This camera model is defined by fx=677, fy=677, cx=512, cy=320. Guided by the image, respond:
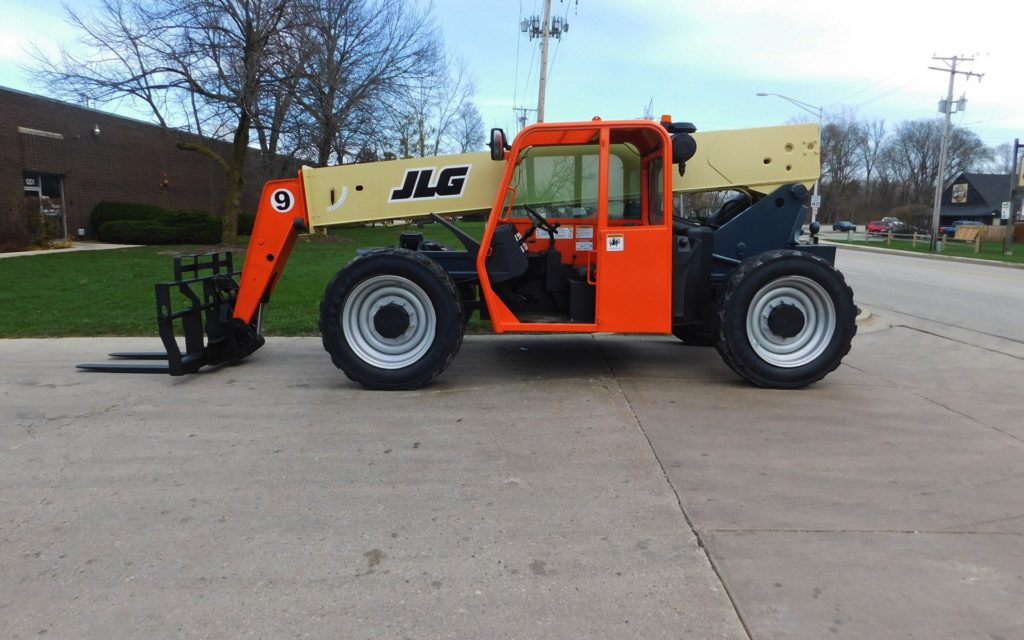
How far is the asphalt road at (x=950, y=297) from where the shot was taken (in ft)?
35.9

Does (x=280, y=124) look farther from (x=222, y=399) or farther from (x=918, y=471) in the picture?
(x=918, y=471)

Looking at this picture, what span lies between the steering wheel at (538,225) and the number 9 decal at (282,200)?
2203 mm

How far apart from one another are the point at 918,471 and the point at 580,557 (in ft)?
8.05

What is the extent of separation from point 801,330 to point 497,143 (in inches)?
124

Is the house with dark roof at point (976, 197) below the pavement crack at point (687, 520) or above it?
above

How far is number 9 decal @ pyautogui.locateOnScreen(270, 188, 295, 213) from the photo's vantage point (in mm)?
6391

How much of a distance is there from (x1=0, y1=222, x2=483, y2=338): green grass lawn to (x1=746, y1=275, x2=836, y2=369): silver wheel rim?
2721 millimetres

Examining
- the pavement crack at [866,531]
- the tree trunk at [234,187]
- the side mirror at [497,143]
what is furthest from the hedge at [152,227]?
the pavement crack at [866,531]

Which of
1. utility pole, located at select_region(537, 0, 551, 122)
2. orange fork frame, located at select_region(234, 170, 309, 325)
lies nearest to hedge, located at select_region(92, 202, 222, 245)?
utility pole, located at select_region(537, 0, 551, 122)

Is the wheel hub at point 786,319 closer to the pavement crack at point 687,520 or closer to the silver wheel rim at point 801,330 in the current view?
the silver wheel rim at point 801,330

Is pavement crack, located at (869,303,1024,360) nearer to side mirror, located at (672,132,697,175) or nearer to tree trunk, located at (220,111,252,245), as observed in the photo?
side mirror, located at (672,132,697,175)

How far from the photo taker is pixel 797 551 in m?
3.23

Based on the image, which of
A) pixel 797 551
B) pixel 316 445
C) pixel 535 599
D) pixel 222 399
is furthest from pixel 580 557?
pixel 222 399

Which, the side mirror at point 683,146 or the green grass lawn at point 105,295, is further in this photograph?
the green grass lawn at point 105,295
